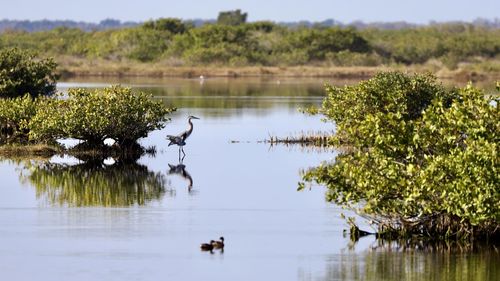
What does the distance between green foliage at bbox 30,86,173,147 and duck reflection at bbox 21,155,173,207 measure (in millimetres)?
1187

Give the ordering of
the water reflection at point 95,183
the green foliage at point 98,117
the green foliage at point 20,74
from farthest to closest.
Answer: the green foliage at point 20,74 < the green foliage at point 98,117 < the water reflection at point 95,183

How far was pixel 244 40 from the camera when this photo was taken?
11706 cm

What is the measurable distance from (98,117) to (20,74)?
9515mm

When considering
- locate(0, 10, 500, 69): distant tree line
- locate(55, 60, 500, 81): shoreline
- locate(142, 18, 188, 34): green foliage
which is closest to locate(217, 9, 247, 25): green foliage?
locate(142, 18, 188, 34): green foliage

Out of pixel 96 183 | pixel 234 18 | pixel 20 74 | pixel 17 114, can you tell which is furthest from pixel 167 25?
pixel 96 183

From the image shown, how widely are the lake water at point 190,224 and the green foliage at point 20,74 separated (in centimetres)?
617

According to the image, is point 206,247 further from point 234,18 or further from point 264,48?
point 234,18

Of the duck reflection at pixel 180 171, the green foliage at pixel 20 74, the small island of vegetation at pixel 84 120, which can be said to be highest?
the green foliage at pixel 20 74

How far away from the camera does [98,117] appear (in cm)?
3469

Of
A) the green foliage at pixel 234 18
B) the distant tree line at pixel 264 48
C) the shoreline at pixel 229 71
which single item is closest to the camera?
the shoreline at pixel 229 71

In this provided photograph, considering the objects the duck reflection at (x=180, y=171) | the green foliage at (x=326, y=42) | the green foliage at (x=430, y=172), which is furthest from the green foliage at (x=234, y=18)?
the green foliage at (x=430, y=172)

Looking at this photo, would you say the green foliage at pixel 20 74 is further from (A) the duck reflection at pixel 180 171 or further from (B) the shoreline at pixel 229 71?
(B) the shoreline at pixel 229 71

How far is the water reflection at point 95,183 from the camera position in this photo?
27375 millimetres

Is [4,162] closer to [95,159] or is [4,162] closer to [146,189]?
[95,159]
